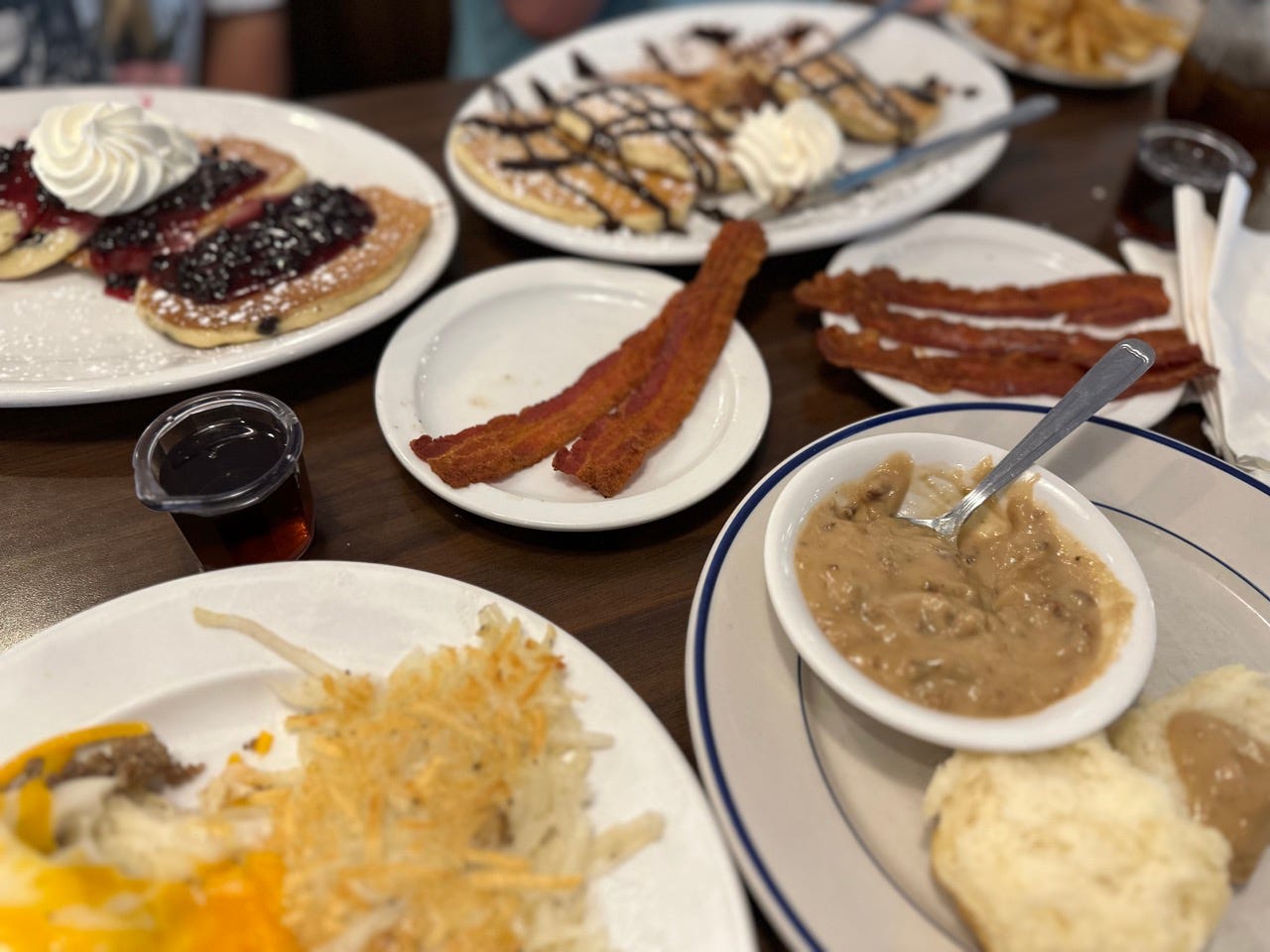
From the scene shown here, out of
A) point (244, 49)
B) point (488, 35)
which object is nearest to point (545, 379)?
point (244, 49)

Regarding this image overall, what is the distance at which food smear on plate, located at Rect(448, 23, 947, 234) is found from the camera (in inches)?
101

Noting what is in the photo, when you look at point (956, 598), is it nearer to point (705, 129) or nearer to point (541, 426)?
point (541, 426)

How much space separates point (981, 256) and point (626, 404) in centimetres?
132

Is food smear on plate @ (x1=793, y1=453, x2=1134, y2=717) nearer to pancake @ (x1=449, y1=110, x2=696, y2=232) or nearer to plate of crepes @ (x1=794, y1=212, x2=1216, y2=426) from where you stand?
plate of crepes @ (x1=794, y1=212, x2=1216, y2=426)

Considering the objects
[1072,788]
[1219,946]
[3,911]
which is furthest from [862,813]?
[3,911]

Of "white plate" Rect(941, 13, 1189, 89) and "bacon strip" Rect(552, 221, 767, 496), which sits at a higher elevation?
"white plate" Rect(941, 13, 1189, 89)

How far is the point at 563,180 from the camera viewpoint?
259 cm

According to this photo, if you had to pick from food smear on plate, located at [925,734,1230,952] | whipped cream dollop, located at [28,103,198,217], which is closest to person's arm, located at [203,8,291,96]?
whipped cream dollop, located at [28,103,198,217]

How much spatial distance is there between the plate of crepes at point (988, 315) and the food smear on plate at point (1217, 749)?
2.67ft

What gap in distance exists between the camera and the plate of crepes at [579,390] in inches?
70.9

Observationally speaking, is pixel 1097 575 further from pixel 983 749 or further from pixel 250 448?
pixel 250 448

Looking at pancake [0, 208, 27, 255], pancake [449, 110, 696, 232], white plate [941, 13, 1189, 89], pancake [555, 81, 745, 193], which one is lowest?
pancake [0, 208, 27, 255]

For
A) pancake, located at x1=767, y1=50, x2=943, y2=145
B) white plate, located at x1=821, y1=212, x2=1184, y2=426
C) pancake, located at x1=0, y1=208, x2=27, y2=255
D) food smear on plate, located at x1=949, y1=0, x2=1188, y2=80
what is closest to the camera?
pancake, located at x1=0, y1=208, x2=27, y2=255

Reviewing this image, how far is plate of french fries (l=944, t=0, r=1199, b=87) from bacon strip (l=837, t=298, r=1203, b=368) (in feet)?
5.62
